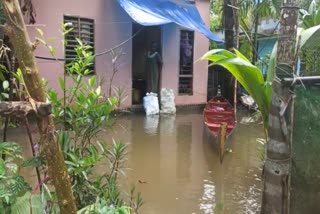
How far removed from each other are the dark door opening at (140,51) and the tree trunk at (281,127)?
353 inches

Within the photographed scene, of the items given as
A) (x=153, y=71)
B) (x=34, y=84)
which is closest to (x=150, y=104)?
(x=153, y=71)

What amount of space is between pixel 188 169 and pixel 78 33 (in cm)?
540

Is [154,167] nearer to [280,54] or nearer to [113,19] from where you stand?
[280,54]

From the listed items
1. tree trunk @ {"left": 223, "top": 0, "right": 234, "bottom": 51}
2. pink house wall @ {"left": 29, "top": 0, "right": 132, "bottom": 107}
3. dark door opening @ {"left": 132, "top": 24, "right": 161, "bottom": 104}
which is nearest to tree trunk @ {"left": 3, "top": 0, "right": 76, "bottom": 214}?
pink house wall @ {"left": 29, "top": 0, "right": 132, "bottom": 107}

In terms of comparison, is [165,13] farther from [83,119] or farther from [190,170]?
[83,119]

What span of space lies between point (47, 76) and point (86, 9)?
2.09 m

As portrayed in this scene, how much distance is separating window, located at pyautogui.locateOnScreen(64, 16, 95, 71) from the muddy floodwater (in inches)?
88.5

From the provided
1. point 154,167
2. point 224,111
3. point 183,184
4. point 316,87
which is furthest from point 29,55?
point 224,111

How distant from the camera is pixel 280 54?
3.09 metres

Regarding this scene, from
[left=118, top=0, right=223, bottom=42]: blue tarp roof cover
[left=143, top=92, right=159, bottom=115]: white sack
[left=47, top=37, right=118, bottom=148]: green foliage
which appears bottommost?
[left=143, top=92, right=159, bottom=115]: white sack

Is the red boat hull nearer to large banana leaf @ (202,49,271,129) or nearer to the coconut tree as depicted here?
large banana leaf @ (202,49,271,129)

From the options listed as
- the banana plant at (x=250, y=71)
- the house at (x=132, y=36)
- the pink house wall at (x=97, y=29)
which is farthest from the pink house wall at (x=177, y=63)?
the banana plant at (x=250, y=71)

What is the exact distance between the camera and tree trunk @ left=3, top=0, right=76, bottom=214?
1372 millimetres

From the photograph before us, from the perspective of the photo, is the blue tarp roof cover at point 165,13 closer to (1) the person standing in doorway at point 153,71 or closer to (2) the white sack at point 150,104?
(1) the person standing in doorway at point 153,71
